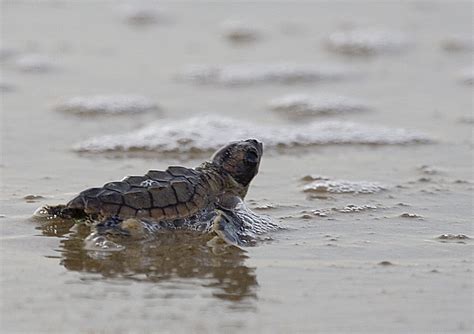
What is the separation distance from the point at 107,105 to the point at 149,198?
2.78 m

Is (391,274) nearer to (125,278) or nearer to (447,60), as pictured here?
(125,278)

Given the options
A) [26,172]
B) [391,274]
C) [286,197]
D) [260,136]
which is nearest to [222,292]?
[391,274]

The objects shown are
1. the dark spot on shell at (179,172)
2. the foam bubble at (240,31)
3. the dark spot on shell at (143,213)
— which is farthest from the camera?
the foam bubble at (240,31)

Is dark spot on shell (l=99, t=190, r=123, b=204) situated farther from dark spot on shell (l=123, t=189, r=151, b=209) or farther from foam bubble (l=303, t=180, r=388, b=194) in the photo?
foam bubble (l=303, t=180, r=388, b=194)

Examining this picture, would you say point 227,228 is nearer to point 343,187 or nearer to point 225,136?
point 343,187

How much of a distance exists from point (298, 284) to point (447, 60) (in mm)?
5164

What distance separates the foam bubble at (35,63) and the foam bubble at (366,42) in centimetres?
245

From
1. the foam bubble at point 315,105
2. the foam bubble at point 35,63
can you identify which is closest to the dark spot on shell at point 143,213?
the foam bubble at point 315,105

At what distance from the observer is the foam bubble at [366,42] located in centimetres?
866

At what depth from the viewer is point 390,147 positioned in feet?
19.1

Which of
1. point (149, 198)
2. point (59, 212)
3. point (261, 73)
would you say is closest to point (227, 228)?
→ point (149, 198)

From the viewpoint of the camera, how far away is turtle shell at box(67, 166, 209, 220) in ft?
12.6

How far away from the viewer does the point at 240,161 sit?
4.38m

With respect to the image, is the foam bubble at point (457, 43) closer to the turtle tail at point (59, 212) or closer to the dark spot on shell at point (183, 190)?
the dark spot on shell at point (183, 190)
